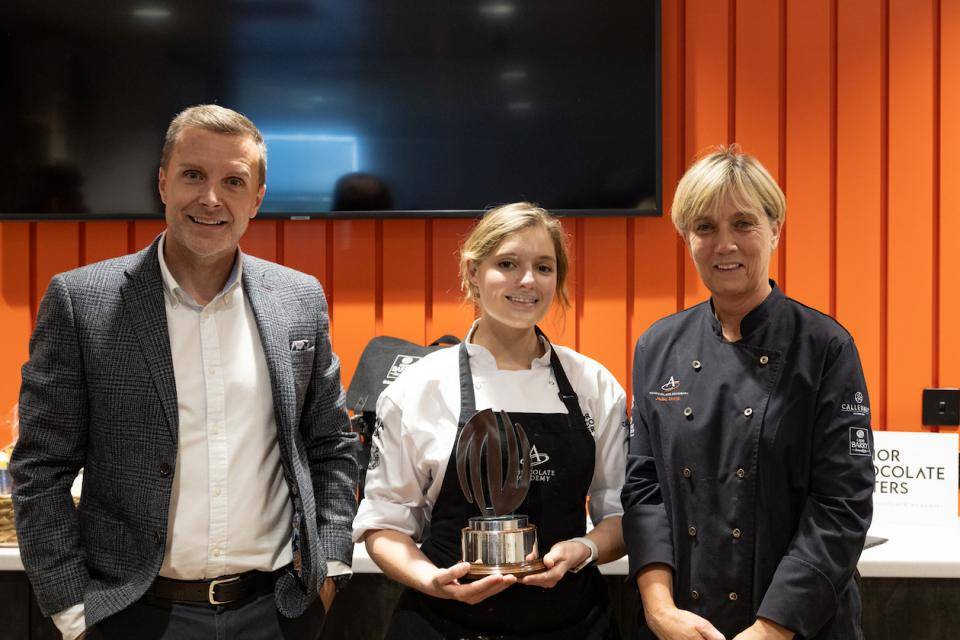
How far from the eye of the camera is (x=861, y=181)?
283cm

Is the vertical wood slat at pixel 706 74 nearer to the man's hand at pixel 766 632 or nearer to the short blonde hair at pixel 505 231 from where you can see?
the short blonde hair at pixel 505 231

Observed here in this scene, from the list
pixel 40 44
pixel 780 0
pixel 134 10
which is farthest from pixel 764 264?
pixel 40 44

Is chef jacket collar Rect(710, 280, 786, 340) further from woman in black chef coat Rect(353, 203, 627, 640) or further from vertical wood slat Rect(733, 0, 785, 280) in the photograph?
vertical wood slat Rect(733, 0, 785, 280)

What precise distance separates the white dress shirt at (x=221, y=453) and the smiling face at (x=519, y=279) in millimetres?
470

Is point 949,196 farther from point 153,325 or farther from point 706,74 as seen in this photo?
point 153,325

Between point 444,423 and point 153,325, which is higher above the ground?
point 153,325

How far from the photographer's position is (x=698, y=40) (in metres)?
2.82

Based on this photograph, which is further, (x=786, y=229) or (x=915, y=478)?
(x=786, y=229)

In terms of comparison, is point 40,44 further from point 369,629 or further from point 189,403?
point 369,629

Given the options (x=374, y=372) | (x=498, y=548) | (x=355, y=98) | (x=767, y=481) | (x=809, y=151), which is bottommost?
(x=498, y=548)

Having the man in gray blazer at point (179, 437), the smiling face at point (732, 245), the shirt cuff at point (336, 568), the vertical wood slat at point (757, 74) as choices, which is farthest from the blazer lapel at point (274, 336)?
the vertical wood slat at point (757, 74)

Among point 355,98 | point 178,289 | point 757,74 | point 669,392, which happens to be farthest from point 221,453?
point 757,74

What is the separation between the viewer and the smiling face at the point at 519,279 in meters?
1.79

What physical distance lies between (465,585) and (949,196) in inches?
83.7
